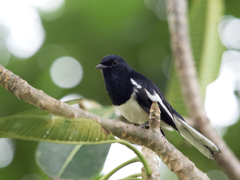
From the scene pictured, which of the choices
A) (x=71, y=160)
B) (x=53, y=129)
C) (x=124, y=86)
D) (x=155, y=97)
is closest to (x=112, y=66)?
(x=124, y=86)

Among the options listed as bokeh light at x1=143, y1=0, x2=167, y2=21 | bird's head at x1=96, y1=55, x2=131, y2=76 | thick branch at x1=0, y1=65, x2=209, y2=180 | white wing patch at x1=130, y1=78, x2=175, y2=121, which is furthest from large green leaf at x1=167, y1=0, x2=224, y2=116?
thick branch at x1=0, y1=65, x2=209, y2=180

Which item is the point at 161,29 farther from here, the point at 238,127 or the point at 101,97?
the point at 238,127

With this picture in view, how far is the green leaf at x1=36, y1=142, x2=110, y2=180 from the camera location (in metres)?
1.77

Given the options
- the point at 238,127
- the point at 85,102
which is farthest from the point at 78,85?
the point at 238,127

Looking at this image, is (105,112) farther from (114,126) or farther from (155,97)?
(114,126)

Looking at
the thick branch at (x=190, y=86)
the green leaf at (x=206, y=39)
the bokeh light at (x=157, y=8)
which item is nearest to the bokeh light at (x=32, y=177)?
the thick branch at (x=190, y=86)

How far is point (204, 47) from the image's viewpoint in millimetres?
3080

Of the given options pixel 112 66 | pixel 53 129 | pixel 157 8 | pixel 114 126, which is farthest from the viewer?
pixel 157 8

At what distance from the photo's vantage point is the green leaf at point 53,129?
1.13m

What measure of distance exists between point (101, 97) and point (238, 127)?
6.81ft

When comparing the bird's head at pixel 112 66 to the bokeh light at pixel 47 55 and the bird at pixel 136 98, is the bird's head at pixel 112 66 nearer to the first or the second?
the bird at pixel 136 98

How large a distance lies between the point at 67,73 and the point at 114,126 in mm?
2446

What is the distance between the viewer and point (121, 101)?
2.74 meters

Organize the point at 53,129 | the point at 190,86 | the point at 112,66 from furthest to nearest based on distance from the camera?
the point at 112,66 → the point at 190,86 → the point at 53,129
